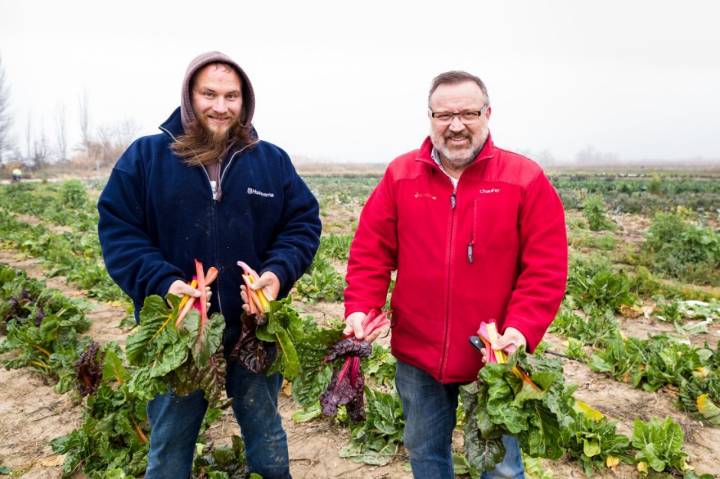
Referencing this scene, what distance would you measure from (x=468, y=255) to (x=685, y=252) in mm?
9343

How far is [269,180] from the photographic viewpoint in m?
2.54

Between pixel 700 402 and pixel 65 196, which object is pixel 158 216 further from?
pixel 65 196

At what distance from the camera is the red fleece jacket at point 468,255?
2258mm

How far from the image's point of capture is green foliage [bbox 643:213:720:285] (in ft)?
29.4

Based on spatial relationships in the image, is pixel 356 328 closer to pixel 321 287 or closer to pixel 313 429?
pixel 313 429

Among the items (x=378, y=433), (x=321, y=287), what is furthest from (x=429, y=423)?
(x=321, y=287)

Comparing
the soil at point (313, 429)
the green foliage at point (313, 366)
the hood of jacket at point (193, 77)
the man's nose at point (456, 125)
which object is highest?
the hood of jacket at point (193, 77)

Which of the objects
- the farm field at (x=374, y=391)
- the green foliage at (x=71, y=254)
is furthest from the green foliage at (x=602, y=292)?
the green foliage at (x=71, y=254)

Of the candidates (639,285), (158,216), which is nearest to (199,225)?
(158,216)

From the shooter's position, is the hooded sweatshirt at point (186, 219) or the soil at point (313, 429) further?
the soil at point (313, 429)

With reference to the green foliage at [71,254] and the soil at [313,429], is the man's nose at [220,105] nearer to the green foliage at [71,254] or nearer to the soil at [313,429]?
the soil at [313,429]

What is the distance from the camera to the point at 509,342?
217 cm

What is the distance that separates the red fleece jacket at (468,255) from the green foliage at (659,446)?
1942 mm

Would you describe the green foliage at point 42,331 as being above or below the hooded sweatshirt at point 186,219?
below
